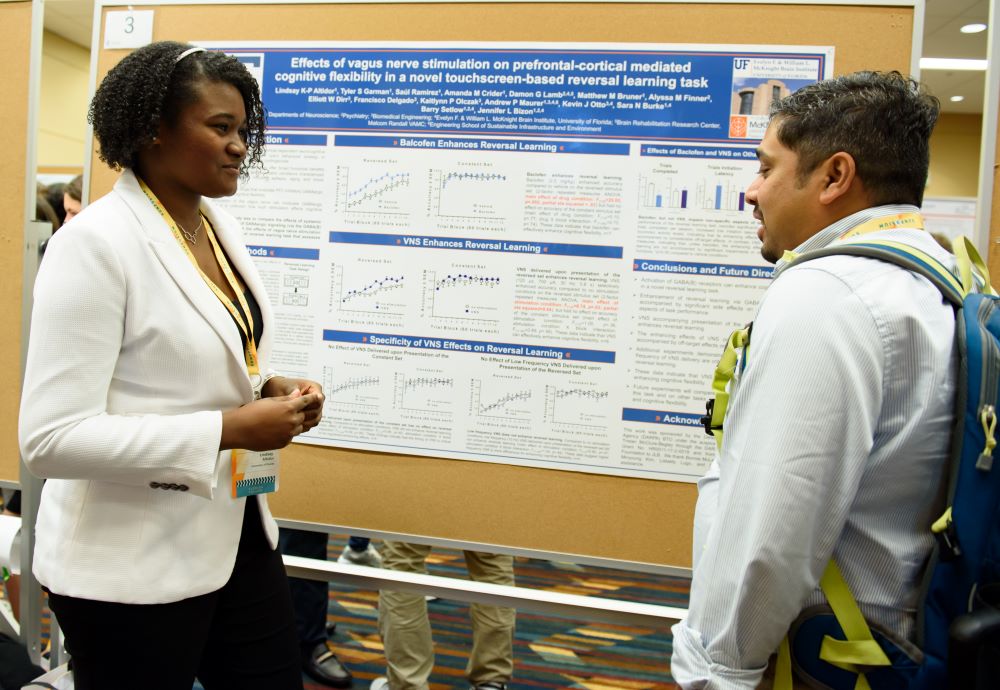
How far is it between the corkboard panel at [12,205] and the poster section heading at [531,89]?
615mm

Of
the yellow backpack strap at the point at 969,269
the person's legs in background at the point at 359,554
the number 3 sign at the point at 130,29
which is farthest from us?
the person's legs in background at the point at 359,554

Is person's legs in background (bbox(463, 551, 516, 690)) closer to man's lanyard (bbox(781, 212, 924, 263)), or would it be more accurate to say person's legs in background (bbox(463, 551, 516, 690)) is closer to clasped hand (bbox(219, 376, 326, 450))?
clasped hand (bbox(219, 376, 326, 450))

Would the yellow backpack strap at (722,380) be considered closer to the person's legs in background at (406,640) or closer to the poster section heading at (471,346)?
the poster section heading at (471,346)

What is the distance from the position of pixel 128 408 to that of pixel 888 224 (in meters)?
1.14

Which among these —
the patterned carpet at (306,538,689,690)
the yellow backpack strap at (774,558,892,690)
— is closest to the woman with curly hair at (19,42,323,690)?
the yellow backpack strap at (774,558,892,690)

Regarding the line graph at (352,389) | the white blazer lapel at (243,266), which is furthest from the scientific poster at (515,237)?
the white blazer lapel at (243,266)

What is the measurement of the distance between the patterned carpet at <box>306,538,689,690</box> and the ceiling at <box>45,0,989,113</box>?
4711 millimetres

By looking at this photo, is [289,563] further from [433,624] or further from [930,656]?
[930,656]

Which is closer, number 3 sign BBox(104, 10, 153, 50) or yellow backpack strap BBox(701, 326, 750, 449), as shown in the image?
yellow backpack strap BBox(701, 326, 750, 449)

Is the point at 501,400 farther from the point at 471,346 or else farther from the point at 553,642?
the point at 553,642

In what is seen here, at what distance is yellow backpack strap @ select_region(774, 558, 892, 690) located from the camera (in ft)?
2.98

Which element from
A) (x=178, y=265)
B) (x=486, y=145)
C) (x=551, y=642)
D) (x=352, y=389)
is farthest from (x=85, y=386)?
(x=551, y=642)

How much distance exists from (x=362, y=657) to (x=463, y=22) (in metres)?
2.26

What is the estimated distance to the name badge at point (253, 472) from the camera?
1.27 metres
